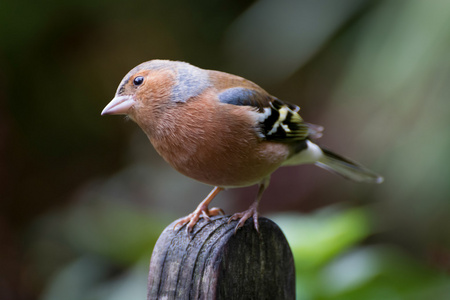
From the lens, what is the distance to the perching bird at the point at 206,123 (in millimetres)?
2412

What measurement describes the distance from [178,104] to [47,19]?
3.80 m

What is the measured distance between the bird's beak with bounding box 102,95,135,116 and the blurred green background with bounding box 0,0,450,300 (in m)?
1.26

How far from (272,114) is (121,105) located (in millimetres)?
809

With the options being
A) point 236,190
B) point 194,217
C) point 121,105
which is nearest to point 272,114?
point 121,105

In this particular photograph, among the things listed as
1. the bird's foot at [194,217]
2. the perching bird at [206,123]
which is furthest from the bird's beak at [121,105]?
the bird's foot at [194,217]

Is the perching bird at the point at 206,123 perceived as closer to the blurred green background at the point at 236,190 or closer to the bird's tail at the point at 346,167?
the bird's tail at the point at 346,167

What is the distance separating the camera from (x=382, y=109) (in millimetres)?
3971

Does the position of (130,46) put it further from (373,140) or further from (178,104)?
(178,104)

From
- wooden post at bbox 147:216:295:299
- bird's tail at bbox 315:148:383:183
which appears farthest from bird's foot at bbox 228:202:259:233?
bird's tail at bbox 315:148:383:183

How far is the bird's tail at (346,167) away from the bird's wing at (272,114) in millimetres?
300

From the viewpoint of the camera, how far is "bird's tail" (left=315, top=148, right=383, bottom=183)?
11.2 feet

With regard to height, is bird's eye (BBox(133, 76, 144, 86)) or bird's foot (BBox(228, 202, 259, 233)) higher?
bird's eye (BBox(133, 76, 144, 86))

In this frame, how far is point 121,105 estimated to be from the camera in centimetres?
259

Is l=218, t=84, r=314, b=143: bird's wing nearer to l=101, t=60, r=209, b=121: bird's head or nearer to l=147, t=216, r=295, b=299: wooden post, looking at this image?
l=101, t=60, r=209, b=121: bird's head
